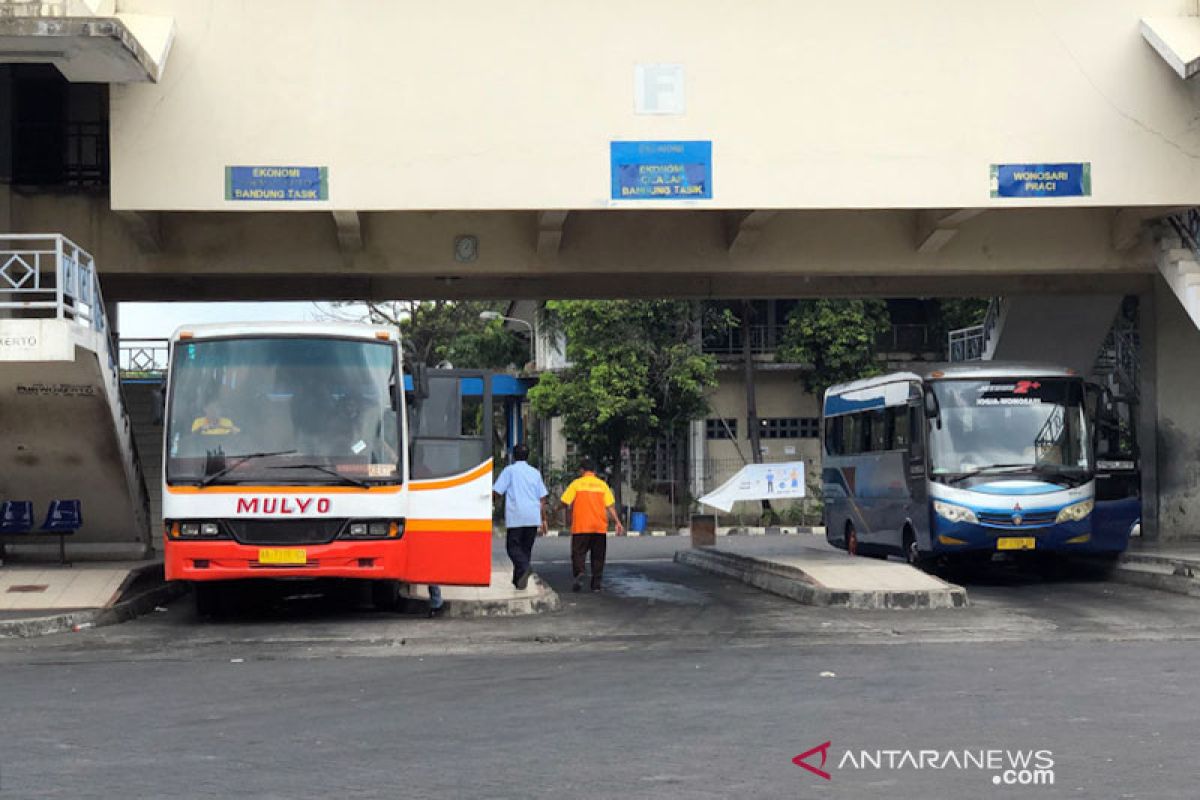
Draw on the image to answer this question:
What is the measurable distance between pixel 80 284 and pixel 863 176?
31.5 ft

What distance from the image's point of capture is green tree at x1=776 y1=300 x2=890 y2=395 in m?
45.6

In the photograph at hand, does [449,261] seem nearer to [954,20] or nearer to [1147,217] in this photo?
[954,20]

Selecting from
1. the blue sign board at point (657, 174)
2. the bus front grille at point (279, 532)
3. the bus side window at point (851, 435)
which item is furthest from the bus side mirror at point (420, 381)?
the bus side window at point (851, 435)

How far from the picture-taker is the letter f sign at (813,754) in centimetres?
807

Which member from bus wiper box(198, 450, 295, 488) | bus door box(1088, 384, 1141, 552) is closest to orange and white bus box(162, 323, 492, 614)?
bus wiper box(198, 450, 295, 488)

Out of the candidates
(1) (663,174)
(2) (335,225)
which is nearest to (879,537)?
(1) (663,174)

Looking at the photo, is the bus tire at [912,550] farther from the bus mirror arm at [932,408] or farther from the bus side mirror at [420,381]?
the bus side mirror at [420,381]

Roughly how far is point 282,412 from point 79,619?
293 centimetres

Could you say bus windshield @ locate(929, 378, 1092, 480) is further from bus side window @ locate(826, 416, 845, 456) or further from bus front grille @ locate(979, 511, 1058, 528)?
bus side window @ locate(826, 416, 845, 456)

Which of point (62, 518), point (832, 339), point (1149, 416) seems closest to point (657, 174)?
point (62, 518)

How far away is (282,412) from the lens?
16.2 m

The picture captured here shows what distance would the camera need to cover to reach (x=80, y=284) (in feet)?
64.2

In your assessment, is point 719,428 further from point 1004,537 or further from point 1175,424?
point 1004,537

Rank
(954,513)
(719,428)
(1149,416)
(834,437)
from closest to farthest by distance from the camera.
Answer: (954,513) → (1149,416) → (834,437) → (719,428)
